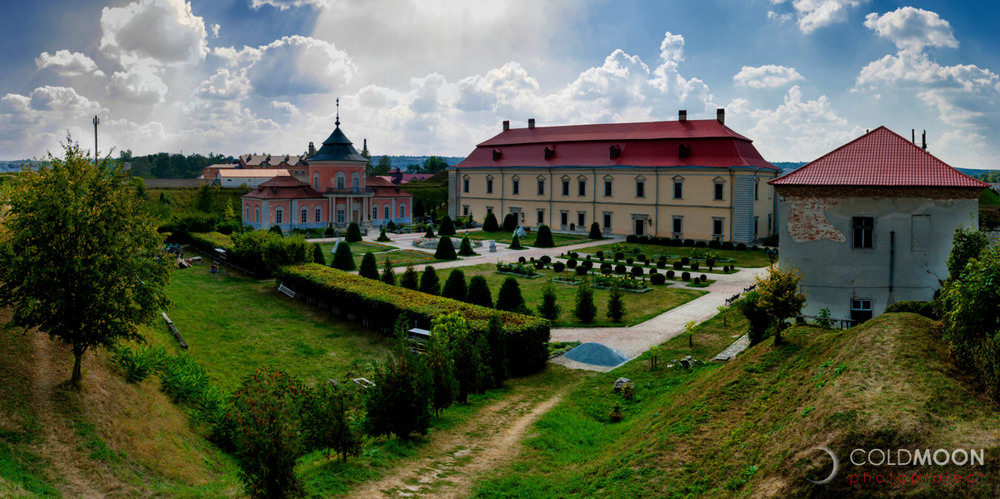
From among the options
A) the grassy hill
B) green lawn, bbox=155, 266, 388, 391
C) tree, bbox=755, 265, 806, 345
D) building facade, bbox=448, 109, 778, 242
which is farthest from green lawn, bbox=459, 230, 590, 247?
the grassy hill

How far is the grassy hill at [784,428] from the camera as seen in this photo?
7.95m

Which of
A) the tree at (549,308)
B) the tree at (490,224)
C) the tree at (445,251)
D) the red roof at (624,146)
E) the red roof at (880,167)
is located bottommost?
→ the tree at (549,308)

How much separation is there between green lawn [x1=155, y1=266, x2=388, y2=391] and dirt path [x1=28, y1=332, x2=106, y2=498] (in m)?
2.08

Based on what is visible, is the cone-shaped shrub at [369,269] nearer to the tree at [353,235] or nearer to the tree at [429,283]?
the tree at [429,283]

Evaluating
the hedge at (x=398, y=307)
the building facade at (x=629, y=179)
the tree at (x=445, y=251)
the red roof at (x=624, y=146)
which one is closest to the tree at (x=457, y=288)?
the hedge at (x=398, y=307)

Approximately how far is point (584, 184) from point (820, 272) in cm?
3428

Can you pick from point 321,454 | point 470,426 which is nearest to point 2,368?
point 321,454

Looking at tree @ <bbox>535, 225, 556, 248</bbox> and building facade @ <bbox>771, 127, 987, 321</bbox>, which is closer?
building facade @ <bbox>771, 127, 987, 321</bbox>

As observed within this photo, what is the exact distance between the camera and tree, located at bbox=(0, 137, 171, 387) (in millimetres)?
11766

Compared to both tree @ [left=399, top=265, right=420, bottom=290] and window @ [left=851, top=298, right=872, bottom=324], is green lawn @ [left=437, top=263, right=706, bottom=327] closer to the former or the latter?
tree @ [left=399, top=265, right=420, bottom=290]

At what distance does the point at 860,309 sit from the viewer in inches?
734

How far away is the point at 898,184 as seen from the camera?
59.0ft

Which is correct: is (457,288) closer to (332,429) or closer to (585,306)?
(585,306)

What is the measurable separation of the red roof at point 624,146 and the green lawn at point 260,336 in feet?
103
